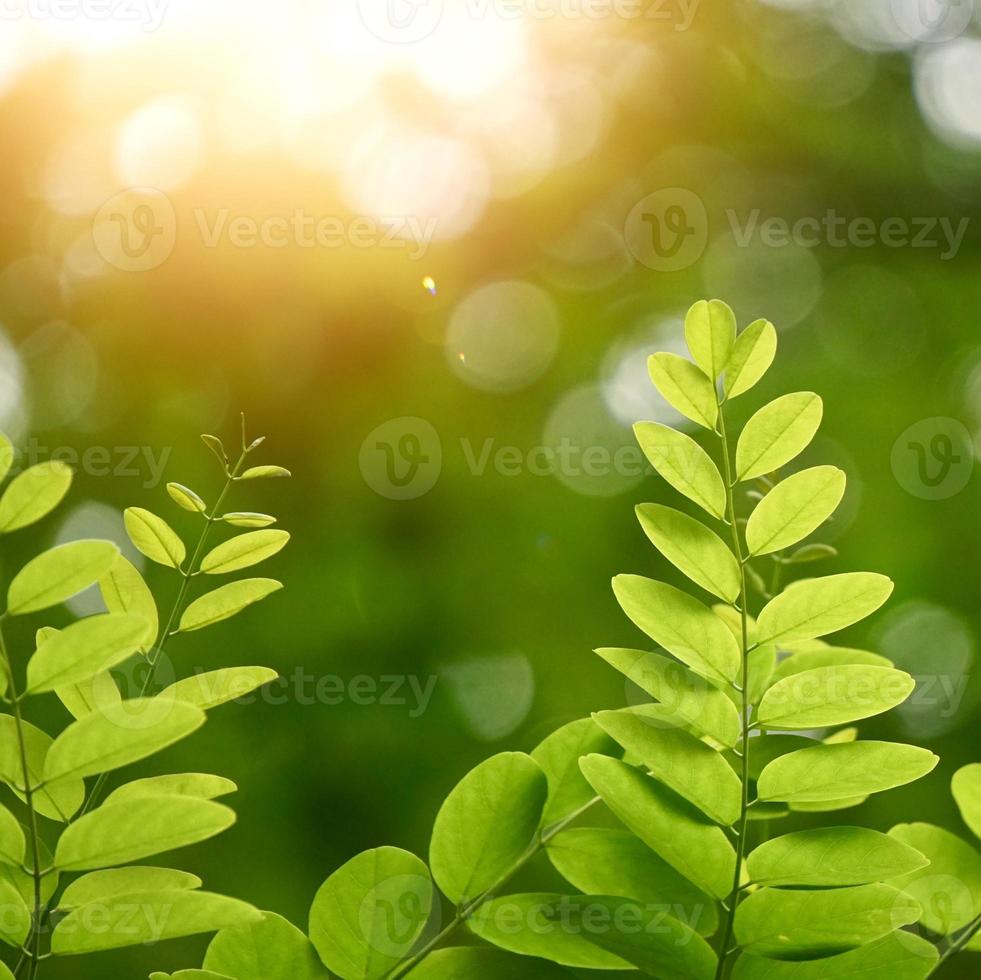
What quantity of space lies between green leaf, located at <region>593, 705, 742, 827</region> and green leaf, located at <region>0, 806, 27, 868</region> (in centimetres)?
25

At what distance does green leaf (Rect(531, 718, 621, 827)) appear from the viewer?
51 cm

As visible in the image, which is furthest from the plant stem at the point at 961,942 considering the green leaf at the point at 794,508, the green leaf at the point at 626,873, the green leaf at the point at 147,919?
the green leaf at the point at 147,919

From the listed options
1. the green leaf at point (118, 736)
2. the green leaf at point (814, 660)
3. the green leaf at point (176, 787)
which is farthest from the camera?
the green leaf at point (814, 660)

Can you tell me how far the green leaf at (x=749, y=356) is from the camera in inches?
20.6

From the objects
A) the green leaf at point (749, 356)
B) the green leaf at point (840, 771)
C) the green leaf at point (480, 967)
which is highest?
the green leaf at point (749, 356)

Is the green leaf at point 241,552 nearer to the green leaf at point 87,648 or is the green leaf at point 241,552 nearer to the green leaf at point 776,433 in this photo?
the green leaf at point 87,648

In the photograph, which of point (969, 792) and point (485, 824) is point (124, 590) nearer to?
point (485, 824)

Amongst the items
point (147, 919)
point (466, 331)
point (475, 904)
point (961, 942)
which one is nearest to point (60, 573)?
point (147, 919)

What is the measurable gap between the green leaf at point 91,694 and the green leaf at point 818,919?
329 mm

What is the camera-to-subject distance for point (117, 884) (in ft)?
1.41

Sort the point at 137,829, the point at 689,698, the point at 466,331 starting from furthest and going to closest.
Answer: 1. the point at 466,331
2. the point at 689,698
3. the point at 137,829

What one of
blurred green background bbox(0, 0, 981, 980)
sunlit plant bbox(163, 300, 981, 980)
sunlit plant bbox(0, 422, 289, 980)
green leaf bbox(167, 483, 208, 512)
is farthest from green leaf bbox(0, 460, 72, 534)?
blurred green background bbox(0, 0, 981, 980)

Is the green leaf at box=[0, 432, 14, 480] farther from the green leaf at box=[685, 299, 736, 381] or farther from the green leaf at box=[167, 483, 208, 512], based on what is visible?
the green leaf at box=[685, 299, 736, 381]

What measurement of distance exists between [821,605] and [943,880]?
199mm
